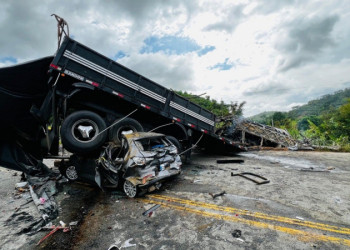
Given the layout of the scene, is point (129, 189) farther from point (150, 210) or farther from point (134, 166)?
point (150, 210)

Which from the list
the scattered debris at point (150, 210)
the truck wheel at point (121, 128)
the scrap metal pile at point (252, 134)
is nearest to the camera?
the scattered debris at point (150, 210)

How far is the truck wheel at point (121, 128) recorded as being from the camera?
5762 millimetres

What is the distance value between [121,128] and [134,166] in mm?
2266

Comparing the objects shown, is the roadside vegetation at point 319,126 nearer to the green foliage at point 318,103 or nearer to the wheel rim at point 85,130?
the wheel rim at point 85,130

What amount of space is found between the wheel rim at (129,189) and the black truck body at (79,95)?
1.97 metres

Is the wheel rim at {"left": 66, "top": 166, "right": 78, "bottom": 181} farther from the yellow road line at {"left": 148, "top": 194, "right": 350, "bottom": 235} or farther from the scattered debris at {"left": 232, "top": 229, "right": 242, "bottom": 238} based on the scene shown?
the scattered debris at {"left": 232, "top": 229, "right": 242, "bottom": 238}

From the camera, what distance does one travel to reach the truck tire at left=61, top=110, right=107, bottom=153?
4.90m

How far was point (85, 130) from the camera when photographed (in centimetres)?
519

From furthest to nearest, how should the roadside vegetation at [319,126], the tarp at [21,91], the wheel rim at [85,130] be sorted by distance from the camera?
the roadside vegetation at [319,126], the wheel rim at [85,130], the tarp at [21,91]

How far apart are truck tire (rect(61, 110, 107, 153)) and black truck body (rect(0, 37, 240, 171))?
9.9 inches

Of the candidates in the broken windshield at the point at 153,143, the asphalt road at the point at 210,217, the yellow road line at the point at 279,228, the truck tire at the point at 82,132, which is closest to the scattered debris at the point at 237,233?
the asphalt road at the point at 210,217

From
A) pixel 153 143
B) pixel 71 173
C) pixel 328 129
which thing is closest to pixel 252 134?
pixel 153 143

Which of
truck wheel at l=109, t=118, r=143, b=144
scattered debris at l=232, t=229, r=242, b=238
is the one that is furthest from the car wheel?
scattered debris at l=232, t=229, r=242, b=238

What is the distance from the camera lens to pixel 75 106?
18.4ft
